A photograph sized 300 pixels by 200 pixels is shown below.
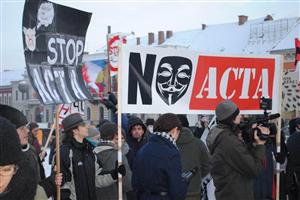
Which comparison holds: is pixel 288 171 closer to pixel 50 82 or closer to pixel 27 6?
pixel 50 82

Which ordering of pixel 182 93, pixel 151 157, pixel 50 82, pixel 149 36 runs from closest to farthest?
1. pixel 151 157
2. pixel 50 82
3. pixel 182 93
4. pixel 149 36

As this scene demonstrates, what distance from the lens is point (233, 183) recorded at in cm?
477

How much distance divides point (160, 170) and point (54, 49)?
1.63 m

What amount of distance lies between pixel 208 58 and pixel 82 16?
5.46ft

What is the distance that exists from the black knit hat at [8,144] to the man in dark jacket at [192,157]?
11.9ft

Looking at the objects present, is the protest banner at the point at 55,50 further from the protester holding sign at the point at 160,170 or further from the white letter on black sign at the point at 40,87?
the protester holding sign at the point at 160,170

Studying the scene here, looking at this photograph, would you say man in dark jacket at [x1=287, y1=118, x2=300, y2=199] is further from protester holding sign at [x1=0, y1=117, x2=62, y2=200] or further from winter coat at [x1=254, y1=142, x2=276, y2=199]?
protester holding sign at [x1=0, y1=117, x2=62, y2=200]

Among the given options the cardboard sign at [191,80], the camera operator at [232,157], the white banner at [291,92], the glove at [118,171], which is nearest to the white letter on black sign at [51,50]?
the cardboard sign at [191,80]

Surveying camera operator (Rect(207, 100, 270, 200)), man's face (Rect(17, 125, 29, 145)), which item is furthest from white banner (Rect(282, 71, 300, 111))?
man's face (Rect(17, 125, 29, 145))

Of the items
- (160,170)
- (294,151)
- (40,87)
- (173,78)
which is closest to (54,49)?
(40,87)

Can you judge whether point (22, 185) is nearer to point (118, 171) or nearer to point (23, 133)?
point (23, 133)

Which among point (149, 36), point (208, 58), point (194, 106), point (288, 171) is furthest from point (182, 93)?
point (149, 36)

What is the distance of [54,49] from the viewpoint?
477 centimetres

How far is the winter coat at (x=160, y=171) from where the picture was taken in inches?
164
